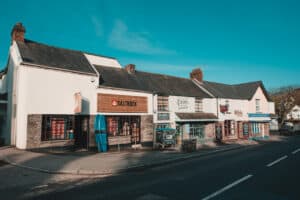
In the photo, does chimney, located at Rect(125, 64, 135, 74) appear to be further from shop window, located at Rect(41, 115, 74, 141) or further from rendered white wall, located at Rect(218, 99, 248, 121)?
rendered white wall, located at Rect(218, 99, 248, 121)

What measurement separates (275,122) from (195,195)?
169 ft

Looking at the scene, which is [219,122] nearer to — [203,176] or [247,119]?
[247,119]

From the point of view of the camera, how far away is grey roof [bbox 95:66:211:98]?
20188mm

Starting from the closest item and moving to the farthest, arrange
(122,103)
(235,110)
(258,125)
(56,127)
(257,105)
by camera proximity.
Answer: (56,127) < (122,103) < (235,110) < (257,105) < (258,125)

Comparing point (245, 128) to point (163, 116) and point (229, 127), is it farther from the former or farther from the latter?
point (163, 116)

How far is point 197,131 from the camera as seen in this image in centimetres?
2595

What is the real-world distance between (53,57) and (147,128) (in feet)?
32.8

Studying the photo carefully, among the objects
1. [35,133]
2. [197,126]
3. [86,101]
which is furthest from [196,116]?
[35,133]

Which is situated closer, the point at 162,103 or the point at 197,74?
the point at 162,103

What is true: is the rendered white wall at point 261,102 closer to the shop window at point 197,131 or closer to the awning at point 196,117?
the awning at point 196,117

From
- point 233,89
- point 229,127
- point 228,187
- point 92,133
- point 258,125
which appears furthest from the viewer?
point 233,89

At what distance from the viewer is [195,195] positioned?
20.9 ft

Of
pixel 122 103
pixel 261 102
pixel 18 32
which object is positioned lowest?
pixel 122 103

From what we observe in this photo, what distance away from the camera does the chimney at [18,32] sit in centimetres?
1672
